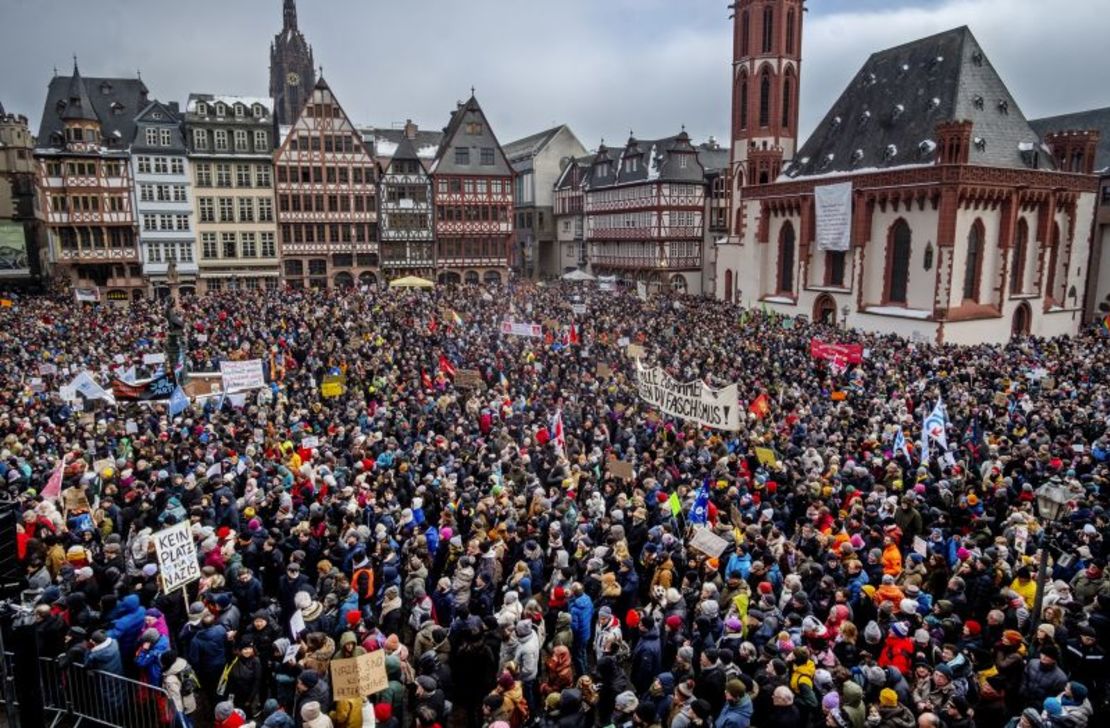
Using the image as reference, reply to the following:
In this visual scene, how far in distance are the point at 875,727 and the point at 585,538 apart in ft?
16.5

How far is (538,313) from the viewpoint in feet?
124

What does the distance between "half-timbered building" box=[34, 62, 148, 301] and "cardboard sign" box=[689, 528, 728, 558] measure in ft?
159

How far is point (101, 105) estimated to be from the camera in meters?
50.8

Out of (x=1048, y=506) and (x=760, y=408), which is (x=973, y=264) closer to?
(x=760, y=408)

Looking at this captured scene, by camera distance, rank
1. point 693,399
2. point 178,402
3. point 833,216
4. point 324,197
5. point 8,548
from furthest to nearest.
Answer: point 324,197, point 833,216, point 178,402, point 693,399, point 8,548

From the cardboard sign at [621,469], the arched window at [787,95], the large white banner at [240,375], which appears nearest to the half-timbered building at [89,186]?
the large white banner at [240,375]

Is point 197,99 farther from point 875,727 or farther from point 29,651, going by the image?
point 875,727

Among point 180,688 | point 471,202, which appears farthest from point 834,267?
point 180,688

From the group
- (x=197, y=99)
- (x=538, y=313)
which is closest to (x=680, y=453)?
(x=538, y=313)

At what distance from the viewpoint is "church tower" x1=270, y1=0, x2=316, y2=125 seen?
88.7 meters

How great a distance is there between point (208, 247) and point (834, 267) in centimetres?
4153

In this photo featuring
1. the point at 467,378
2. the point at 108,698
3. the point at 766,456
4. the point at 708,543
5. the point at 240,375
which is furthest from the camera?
the point at 467,378

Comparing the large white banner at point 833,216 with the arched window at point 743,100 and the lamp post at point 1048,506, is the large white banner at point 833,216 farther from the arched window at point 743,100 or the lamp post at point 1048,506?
the lamp post at point 1048,506

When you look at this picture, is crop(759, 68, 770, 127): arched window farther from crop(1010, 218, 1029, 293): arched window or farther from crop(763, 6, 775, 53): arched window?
crop(1010, 218, 1029, 293): arched window
